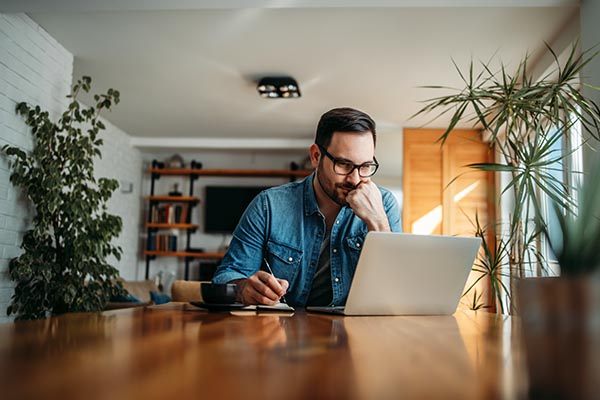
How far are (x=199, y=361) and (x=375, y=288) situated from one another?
0.80 metres

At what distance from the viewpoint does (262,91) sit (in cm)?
506

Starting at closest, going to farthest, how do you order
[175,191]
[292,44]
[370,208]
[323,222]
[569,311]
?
[569,311] → [370,208] → [323,222] → [292,44] → [175,191]

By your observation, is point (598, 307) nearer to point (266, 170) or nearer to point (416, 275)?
point (416, 275)

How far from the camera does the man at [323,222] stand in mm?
1774

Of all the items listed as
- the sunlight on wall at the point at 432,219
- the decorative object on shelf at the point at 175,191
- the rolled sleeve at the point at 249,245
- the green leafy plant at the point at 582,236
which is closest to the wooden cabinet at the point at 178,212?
Answer: the decorative object on shelf at the point at 175,191

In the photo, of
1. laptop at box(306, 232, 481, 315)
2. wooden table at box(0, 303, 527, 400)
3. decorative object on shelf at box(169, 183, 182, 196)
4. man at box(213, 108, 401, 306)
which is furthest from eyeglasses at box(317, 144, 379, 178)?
decorative object on shelf at box(169, 183, 182, 196)

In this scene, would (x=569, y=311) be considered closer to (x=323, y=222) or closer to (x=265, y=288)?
(x=265, y=288)

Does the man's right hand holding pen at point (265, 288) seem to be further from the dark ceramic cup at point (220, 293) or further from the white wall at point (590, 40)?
the white wall at point (590, 40)

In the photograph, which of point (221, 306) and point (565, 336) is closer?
point (565, 336)

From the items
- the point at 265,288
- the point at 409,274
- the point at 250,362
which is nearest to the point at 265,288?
the point at 265,288

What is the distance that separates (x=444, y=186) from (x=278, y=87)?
7.75ft

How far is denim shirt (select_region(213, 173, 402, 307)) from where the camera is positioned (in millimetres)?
1780

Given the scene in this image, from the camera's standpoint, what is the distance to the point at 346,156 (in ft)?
6.25

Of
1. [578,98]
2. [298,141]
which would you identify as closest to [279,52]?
[578,98]
